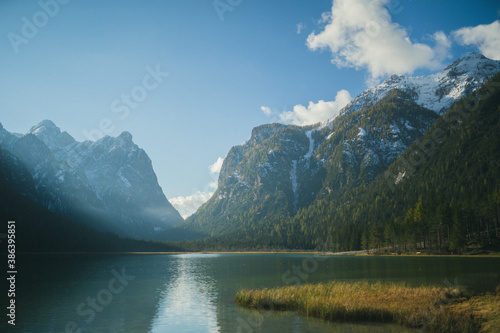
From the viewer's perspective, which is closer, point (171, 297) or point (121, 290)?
point (171, 297)

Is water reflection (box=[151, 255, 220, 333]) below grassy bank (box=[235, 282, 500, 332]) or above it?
below

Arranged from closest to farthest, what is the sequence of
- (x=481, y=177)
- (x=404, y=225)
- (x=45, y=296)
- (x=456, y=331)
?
(x=456, y=331), (x=45, y=296), (x=404, y=225), (x=481, y=177)

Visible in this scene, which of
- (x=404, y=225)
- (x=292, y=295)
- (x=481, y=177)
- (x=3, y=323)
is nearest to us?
(x=3, y=323)

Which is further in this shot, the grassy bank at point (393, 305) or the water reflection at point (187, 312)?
the water reflection at point (187, 312)

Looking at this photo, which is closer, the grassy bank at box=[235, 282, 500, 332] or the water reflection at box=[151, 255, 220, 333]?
the grassy bank at box=[235, 282, 500, 332]

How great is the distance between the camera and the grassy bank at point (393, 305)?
26.1 metres

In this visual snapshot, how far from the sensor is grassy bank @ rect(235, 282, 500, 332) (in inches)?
1027

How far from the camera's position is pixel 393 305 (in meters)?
31.2

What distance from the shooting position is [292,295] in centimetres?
3822

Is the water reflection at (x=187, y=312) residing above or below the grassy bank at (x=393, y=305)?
below

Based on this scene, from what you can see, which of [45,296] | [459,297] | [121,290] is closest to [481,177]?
[459,297]

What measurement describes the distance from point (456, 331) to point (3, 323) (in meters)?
42.8

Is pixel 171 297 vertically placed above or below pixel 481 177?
below

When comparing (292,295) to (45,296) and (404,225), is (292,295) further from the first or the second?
(404,225)
